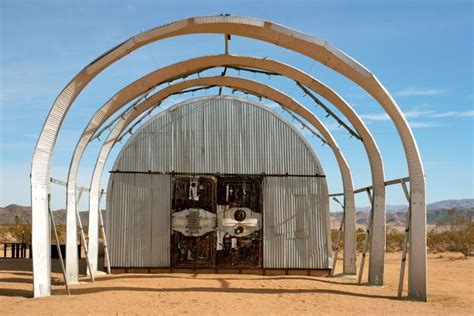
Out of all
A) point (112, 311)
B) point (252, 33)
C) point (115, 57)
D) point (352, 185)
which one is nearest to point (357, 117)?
point (352, 185)

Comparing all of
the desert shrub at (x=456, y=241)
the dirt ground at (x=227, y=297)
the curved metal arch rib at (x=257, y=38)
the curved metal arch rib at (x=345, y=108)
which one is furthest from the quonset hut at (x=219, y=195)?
the desert shrub at (x=456, y=241)

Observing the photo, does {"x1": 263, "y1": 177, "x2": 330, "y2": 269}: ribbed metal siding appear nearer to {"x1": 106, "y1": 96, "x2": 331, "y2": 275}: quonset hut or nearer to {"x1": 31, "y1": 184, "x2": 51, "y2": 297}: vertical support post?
{"x1": 106, "y1": 96, "x2": 331, "y2": 275}: quonset hut

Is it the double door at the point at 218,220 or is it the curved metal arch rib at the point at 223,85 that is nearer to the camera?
the curved metal arch rib at the point at 223,85

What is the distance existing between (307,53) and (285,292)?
21.5 feet

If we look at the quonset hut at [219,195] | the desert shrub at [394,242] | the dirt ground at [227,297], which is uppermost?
the quonset hut at [219,195]

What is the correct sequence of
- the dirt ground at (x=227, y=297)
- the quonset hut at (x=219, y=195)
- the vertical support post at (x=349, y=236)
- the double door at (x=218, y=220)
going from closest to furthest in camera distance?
the dirt ground at (x=227, y=297)
the vertical support post at (x=349, y=236)
the quonset hut at (x=219, y=195)
the double door at (x=218, y=220)

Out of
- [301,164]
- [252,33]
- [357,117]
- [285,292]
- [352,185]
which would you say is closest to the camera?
[252,33]

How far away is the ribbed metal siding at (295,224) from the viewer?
948 inches

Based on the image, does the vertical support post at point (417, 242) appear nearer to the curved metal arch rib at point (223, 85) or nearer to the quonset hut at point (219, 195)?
the curved metal arch rib at point (223, 85)

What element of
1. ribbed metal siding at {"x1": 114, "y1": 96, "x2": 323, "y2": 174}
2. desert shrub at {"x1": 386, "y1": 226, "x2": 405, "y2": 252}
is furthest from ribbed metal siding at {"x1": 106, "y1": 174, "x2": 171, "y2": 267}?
desert shrub at {"x1": 386, "y1": 226, "x2": 405, "y2": 252}

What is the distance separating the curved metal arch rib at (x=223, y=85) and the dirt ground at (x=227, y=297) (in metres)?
2.27

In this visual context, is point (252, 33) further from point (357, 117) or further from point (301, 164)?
point (301, 164)

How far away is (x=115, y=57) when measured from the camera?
50.8 ft

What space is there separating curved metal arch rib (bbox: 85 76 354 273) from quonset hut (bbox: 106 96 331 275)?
4.15 feet
